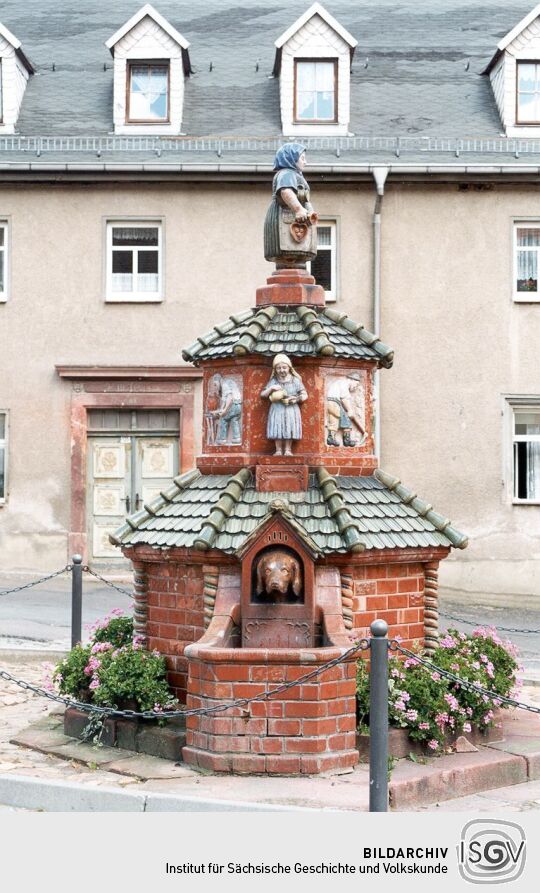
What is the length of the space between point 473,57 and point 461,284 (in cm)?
487

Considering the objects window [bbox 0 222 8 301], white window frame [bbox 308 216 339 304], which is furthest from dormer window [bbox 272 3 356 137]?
window [bbox 0 222 8 301]

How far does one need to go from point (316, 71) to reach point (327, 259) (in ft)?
10.4

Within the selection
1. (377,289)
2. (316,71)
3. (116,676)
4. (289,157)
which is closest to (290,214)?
(289,157)

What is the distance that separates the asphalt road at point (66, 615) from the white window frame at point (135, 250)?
4.26m

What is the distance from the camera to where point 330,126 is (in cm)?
1948

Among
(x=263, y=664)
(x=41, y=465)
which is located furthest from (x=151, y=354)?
(x=263, y=664)

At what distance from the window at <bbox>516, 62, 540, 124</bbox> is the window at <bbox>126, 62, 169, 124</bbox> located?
18.2 feet

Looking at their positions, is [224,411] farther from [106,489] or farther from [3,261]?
[3,261]

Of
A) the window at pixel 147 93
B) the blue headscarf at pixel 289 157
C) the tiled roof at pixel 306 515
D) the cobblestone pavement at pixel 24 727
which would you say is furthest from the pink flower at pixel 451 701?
the window at pixel 147 93

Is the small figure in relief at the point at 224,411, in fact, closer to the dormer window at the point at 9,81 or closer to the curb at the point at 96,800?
the curb at the point at 96,800

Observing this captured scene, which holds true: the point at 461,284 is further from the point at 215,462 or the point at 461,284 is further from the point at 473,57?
the point at 215,462

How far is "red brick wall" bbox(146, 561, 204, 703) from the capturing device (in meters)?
8.19

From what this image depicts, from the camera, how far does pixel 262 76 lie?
818 inches

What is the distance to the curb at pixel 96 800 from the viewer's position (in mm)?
6488
